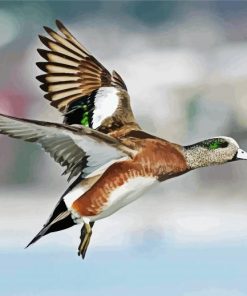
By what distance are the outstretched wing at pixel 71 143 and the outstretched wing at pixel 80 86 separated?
7.1 inches

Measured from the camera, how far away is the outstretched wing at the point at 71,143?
52.7 inches

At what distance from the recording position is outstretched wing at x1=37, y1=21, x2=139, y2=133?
1.71m

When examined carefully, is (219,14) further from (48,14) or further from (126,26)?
(48,14)

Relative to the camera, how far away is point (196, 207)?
333cm

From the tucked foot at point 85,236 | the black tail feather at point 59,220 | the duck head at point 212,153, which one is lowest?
the tucked foot at point 85,236

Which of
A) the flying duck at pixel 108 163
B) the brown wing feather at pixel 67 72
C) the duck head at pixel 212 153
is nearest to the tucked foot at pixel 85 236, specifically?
the flying duck at pixel 108 163

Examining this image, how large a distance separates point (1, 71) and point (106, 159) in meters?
2.41

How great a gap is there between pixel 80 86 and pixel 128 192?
457 mm

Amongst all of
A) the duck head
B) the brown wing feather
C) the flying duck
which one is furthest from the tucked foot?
the brown wing feather

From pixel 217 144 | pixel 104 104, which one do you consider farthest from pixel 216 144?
pixel 104 104

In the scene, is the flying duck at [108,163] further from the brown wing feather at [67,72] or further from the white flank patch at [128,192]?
the brown wing feather at [67,72]

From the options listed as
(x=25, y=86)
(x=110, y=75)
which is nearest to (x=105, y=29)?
(x=25, y=86)

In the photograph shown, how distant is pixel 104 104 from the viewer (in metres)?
1.74

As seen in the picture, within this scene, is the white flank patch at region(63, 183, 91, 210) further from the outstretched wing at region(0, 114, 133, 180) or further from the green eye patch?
the green eye patch
